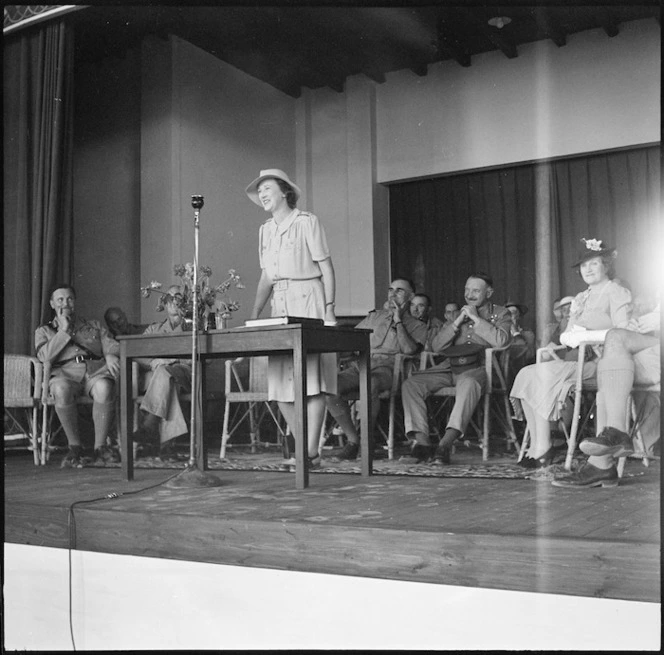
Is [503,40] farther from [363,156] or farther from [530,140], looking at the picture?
[363,156]

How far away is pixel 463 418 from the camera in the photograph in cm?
462

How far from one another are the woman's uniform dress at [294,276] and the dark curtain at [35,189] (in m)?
2.28

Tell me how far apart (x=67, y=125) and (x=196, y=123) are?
142 centimetres

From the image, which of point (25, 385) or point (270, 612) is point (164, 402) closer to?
point (25, 385)

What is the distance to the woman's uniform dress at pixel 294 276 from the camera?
423 centimetres

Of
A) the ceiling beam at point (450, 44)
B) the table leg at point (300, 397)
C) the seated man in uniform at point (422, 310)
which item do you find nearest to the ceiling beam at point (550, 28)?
the ceiling beam at point (450, 44)

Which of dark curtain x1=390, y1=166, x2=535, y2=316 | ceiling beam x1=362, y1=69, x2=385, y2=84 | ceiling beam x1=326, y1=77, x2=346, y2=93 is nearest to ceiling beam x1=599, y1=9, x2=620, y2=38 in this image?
dark curtain x1=390, y1=166, x2=535, y2=316

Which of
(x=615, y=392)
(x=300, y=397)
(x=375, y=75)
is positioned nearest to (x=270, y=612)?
(x=300, y=397)

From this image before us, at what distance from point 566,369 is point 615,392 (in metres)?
0.51

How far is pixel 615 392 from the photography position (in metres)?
3.45

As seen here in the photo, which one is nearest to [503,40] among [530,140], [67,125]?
[530,140]

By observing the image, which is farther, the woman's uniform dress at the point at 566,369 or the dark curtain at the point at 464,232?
the dark curtain at the point at 464,232

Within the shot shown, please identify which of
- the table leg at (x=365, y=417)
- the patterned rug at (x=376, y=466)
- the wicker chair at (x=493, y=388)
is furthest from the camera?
the wicker chair at (x=493, y=388)

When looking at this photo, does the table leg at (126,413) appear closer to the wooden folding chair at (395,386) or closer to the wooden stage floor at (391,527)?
the wooden stage floor at (391,527)
